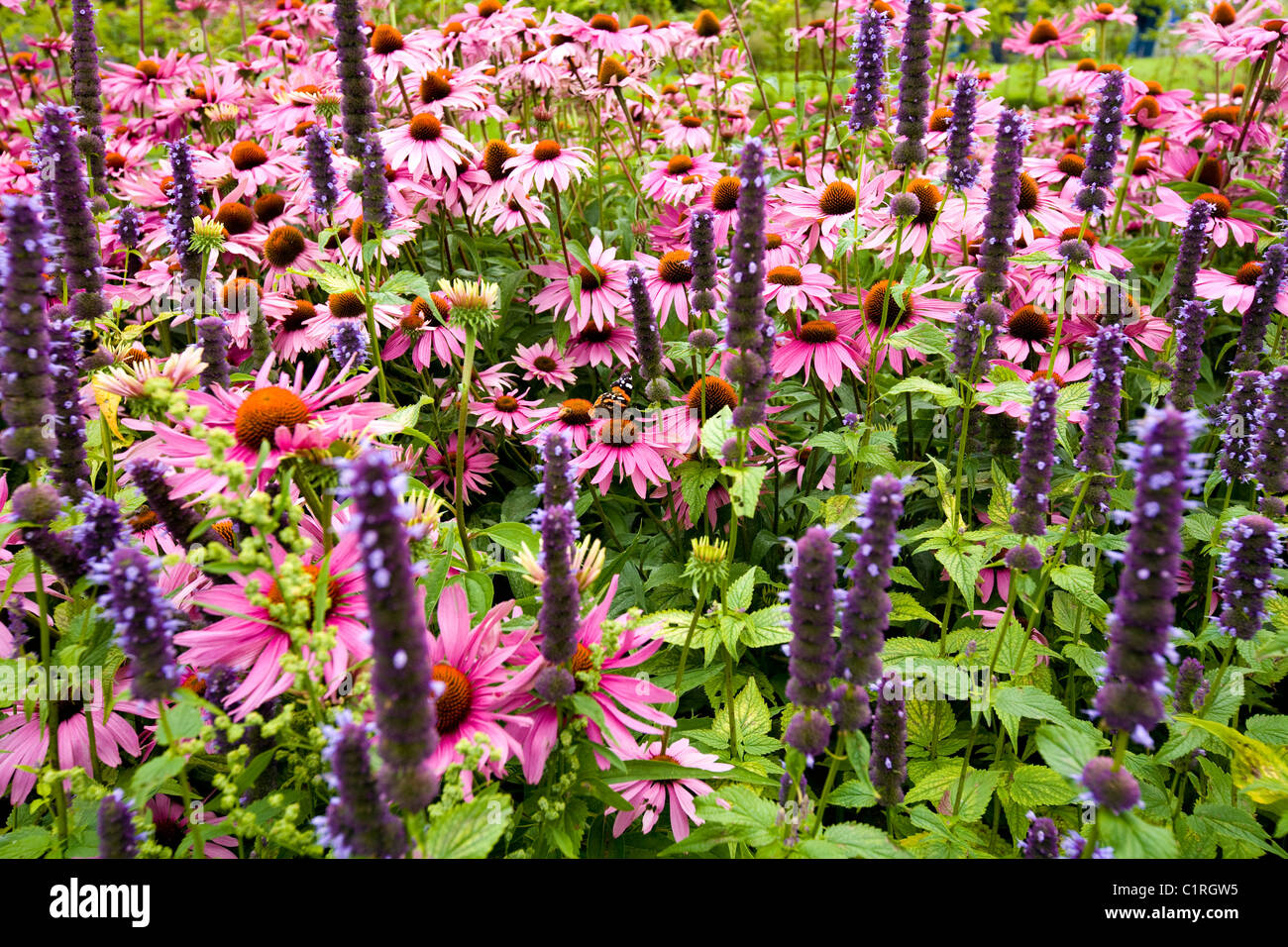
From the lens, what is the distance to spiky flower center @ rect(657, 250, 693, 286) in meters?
3.58

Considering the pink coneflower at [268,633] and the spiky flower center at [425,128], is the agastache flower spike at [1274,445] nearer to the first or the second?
the pink coneflower at [268,633]

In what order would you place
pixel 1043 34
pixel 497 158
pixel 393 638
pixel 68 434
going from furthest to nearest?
pixel 1043 34, pixel 497 158, pixel 68 434, pixel 393 638

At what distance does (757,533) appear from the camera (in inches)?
130

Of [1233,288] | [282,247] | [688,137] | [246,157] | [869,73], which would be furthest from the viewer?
[688,137]

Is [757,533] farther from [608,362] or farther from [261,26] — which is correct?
[261,26]

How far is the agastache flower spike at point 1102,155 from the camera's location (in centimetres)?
296

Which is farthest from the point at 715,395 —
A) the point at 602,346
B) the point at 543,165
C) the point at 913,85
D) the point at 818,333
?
the point at 543,165

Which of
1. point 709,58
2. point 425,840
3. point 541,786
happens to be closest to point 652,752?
point 541,786

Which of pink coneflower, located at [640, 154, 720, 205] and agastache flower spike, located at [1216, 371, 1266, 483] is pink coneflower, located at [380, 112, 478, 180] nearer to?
pink coneflower, located at [640, 154, 720, 205]

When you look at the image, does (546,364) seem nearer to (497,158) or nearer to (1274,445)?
(497,158)

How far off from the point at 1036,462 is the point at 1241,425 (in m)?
1.18

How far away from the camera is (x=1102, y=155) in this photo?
9.96ft

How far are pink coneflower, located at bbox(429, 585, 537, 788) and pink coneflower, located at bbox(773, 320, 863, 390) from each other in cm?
165
